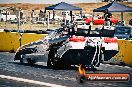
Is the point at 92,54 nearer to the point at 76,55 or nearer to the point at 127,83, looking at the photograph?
the point at 76,55

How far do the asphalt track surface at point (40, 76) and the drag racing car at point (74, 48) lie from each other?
42cm

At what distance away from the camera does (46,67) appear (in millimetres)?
13828

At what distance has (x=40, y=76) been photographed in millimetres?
11555

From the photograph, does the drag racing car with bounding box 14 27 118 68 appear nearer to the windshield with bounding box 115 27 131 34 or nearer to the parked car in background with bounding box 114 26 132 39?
the parked car in background with bounding box 114 26 132 39

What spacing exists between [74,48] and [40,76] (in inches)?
71.3

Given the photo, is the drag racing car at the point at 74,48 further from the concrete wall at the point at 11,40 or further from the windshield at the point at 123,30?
the windshield at the point at 123,30

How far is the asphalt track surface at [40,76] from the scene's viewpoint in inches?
397

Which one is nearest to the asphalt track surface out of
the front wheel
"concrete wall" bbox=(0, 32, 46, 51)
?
the front wheel

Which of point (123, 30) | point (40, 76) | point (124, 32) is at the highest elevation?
point (123, 30)

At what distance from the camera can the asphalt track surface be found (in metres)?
10.1

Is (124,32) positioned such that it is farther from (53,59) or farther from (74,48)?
(74,48)

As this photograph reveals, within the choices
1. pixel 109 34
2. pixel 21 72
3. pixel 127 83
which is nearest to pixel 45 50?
pixel 21 72

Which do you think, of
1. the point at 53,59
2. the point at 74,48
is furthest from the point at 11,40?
the point at 74,48

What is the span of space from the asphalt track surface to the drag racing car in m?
0.42
